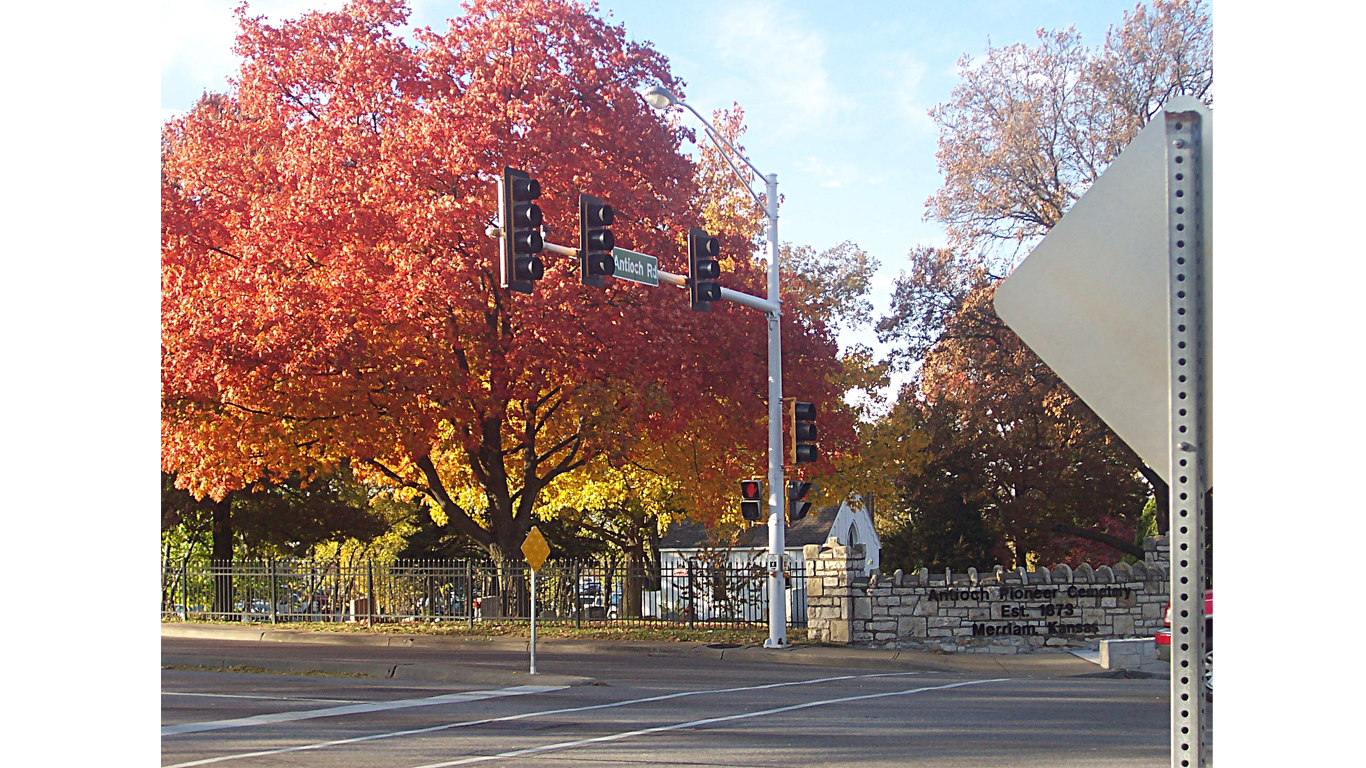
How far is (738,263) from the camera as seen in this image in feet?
93.5

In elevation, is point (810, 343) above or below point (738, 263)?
below

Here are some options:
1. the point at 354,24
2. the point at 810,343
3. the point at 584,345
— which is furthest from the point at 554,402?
the point at 354,24

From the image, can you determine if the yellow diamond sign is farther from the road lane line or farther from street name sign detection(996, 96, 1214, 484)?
street name sign detection(996, 96, 1214, 484)

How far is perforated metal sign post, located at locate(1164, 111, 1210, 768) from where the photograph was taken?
11.2ft

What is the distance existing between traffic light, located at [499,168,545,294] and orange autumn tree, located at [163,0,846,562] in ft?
24.5

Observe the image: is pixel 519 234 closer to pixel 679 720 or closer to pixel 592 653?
pixel 679 720

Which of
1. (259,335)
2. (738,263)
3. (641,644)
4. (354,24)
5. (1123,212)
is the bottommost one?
(641,644)

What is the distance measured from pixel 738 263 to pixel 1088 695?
49.3 ft

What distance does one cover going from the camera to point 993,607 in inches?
925

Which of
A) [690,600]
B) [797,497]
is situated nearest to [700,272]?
[797,497]

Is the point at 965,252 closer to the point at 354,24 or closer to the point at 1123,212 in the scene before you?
the point at 354,24

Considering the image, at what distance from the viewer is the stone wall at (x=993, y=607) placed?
23.3 meters

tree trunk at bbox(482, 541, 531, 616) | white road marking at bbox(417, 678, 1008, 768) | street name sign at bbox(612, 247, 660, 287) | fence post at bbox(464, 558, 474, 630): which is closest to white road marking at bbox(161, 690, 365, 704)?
white road marking at bbox(417, 678, 1008, 768)

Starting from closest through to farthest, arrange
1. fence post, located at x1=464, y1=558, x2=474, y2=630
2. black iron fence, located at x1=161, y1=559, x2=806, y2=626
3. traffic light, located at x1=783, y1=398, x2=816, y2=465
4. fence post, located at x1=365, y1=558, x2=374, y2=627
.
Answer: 1. traffic light, located at x1=783, y1=398, x2=816, y2=465
2. black iron fence, located at x1=161, y1=559, x2=806, y2=626
3. fence post, located at x1=464, y1=558, x2=474, y2=630
4. fence post, located at x1=365, y1=558, x2=374, y2=627
